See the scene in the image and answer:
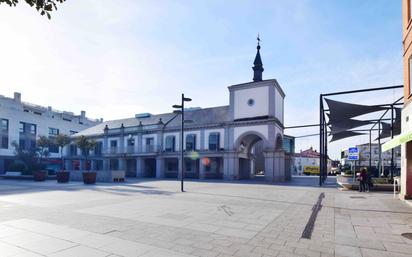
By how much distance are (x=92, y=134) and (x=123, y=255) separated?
44559 millimetres

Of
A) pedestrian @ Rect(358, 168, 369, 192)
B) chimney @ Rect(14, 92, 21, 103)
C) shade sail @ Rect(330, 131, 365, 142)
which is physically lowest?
pedestrian @ Rect(358, 168, 369, 192)

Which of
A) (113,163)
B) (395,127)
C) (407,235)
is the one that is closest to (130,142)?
(113,163)

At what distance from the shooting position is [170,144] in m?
36.3

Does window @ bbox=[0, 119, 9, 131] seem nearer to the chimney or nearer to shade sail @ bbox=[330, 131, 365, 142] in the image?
the chimney

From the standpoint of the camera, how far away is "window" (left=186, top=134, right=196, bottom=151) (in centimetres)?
3444

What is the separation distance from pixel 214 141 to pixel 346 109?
1602 cm

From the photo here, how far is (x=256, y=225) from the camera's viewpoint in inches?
291

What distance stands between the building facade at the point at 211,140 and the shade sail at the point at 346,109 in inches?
309

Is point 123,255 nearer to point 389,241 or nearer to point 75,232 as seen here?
point 75,232

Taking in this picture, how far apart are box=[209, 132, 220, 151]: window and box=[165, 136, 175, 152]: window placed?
589 centimetres

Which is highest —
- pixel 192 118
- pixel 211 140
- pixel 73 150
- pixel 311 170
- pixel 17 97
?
pixel 17 97

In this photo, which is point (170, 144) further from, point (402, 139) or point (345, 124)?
point (402, 139)

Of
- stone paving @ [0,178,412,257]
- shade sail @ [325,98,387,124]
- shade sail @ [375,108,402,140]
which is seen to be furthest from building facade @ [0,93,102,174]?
shade sail @ [375,108,402,140]

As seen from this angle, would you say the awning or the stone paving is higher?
the awning
